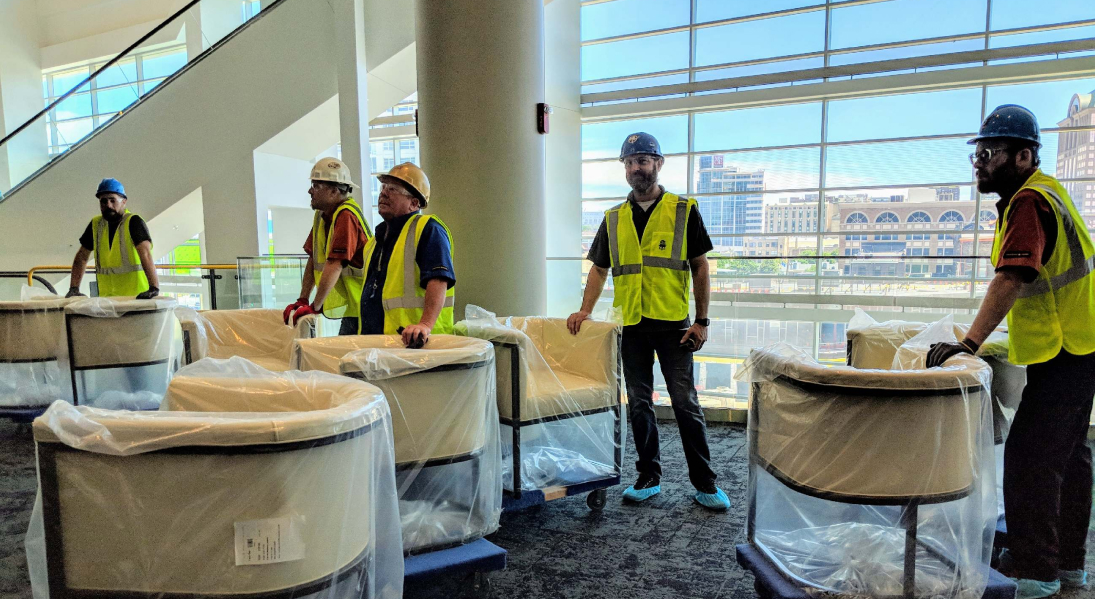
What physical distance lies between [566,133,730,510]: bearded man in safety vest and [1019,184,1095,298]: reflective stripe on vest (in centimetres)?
114

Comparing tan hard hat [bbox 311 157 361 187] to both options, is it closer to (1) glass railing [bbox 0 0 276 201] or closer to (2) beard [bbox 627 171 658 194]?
Answer: (2) beard [bbox 627 171 658 194]

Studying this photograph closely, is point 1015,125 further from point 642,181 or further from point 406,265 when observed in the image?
point 406,265

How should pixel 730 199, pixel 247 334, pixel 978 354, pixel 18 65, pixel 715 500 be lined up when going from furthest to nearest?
pixel 18 65, pixel 730 199, pixel 247 334, pixel 715 500, pixel 978 354

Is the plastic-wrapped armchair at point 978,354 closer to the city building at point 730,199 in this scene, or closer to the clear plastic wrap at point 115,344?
the clear plastic wrap at point 115,344

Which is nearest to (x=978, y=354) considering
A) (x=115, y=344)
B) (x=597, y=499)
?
(x=597, y=499)

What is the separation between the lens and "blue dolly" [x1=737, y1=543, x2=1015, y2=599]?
163 cm

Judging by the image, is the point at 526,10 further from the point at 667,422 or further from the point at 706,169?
the point at 706,169

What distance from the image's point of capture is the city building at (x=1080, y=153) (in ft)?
25.6

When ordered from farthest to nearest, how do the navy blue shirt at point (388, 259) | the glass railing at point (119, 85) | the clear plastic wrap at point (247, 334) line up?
1. the glass railing at point (119, 85)
2. the clear plastic wrap at point (247, 334)
3. the navy blue shirt at point (388, 259)

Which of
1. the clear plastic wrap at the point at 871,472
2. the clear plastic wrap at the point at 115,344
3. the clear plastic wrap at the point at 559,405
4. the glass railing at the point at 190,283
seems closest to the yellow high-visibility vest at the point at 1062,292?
the clear plastic wrap at the point at 871,472

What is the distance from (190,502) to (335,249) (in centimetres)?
180

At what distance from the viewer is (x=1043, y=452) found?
189cm

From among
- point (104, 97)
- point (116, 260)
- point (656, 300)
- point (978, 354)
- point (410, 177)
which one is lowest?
point (978, 354)

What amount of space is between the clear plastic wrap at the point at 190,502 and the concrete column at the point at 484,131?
244 cm
